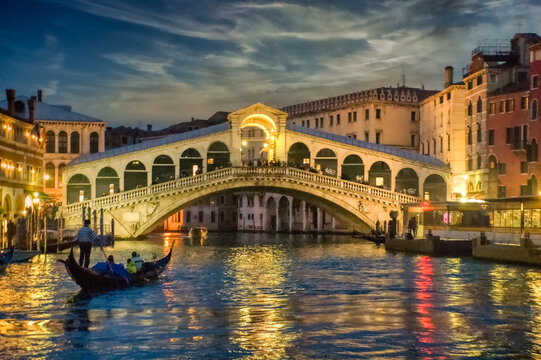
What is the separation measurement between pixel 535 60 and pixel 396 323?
90.1 ft

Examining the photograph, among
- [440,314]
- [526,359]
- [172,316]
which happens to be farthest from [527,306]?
[172,316]

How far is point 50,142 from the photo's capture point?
5169 centimetres

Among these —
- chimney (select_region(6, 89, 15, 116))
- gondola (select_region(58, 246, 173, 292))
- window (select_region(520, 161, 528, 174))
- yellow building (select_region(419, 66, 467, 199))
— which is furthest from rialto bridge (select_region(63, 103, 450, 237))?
gondola (select_region(58, 246, 173, 292))

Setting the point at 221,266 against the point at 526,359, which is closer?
the point at 526,359

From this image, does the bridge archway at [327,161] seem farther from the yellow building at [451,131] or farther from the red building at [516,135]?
the red building at [516,135]

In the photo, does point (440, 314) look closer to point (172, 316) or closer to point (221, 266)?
point (172, 316)

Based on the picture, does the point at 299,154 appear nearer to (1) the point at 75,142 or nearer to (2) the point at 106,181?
(2) the point at 106,181

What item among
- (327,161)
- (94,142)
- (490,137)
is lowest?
(327,161)

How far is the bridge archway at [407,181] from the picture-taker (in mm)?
49812

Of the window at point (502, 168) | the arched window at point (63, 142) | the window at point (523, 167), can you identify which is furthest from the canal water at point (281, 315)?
the arched window at point (63, 142)

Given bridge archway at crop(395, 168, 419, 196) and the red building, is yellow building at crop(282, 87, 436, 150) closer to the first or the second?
bridge archway at crop(395, 168, 419, 196)

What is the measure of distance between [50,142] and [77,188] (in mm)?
4440

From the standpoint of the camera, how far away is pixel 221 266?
28.7 metres

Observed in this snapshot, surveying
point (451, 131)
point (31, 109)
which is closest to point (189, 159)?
point (31, 109)
